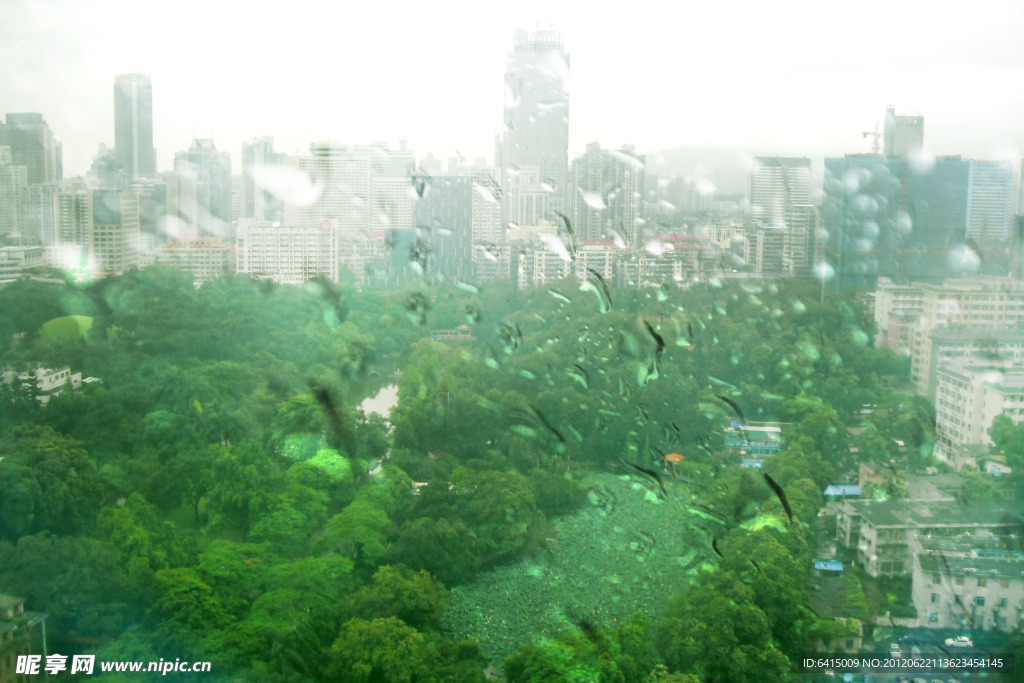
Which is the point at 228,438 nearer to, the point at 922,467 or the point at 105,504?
the point at 105,504

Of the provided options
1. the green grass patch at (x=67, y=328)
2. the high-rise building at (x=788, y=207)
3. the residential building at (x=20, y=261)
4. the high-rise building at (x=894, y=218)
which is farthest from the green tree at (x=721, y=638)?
the high-rise building at (x=788, y=207)

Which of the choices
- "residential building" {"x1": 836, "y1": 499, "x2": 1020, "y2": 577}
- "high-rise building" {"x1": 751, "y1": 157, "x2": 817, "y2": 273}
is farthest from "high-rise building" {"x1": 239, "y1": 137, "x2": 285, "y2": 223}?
"residential building" {"x1": 836, "y1": 499, "x2": 1020, "y2": 577}

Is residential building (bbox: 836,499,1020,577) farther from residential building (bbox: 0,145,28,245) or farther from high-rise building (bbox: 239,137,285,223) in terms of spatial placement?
high-rise building (bbox: 239,137,285,223)

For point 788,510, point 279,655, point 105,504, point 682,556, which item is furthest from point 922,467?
point 105,504

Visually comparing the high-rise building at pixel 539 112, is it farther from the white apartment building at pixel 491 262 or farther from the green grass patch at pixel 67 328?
the green grass patch at pixel 67 328

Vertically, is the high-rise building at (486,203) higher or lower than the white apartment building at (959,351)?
higher
